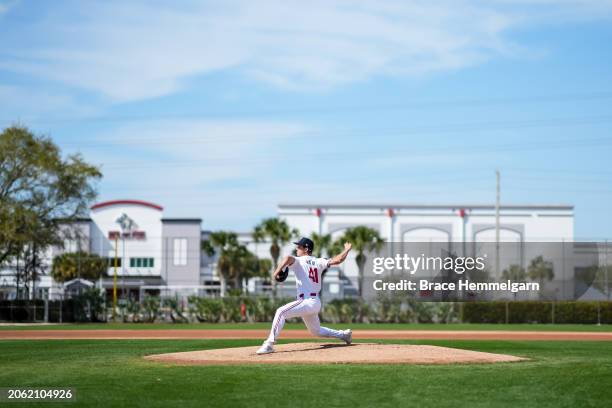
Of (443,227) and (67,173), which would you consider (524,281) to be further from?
(443,227)

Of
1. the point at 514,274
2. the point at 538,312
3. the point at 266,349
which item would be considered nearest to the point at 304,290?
the point at 266,349

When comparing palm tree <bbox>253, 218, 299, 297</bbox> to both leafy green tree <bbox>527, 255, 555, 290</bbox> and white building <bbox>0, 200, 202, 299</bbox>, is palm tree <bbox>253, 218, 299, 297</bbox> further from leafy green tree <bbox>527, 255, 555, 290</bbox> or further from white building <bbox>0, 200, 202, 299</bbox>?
leafy green tree <bbox>527, 255, 555, 290</bbox>

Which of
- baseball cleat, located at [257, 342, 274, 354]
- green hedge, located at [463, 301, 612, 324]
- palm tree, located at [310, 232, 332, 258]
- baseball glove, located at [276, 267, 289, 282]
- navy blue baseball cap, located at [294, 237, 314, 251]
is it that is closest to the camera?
baseball glove, located at [276, 267, 289, 282]

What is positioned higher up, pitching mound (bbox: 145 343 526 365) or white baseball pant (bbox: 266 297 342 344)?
white baseball pant (bbox: 266 297 342 344)

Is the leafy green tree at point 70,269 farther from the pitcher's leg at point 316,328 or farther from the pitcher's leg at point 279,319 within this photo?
the pitcher's leg at point 279,319

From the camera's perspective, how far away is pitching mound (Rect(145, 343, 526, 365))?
13491mm

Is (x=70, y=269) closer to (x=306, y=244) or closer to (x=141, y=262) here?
(x=141, y=262)

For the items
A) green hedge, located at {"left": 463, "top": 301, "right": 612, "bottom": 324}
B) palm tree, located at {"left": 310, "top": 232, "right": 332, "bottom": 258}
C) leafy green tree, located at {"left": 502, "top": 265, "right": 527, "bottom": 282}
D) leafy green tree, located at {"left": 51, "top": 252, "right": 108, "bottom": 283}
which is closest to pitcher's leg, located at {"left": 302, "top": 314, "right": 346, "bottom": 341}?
green hedge, located at {"left": 463, "top": 301, "right": 612, "bottom": 324}

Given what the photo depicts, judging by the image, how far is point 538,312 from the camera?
4144 cm

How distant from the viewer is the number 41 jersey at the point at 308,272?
1451cm

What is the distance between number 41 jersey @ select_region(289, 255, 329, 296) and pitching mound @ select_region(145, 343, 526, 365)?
1.05 m

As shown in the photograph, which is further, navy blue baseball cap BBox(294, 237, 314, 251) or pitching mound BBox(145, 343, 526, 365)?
navy blue baseball cap BBox(294, 237, 314, 251)

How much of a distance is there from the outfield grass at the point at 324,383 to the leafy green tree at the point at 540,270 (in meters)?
29.1

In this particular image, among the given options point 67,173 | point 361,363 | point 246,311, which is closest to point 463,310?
point 246,311
